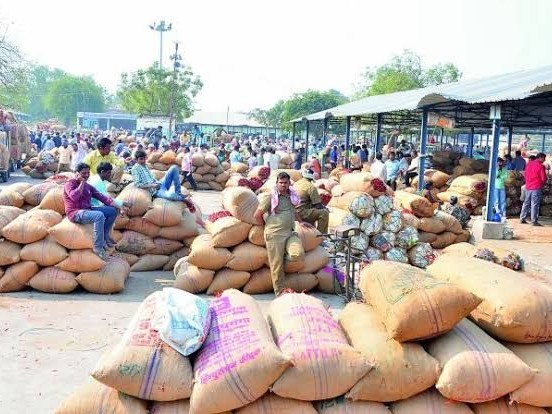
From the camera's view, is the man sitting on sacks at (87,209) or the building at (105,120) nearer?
the man sitting on sacks at (87,209)

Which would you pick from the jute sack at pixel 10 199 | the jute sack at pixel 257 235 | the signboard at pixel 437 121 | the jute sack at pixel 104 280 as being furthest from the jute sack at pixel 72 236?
the signboard at pixel 437 121

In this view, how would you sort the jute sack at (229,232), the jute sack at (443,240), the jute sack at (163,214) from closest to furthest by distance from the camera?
the jute sack at (229,232), the jute sack at (163,214), the jute sack at (443,240)

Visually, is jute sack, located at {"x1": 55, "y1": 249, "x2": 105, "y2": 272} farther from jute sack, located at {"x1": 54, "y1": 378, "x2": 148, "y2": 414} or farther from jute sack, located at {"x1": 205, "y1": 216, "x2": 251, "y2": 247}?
jute sack, located at {"x1": 54, "y1": 378, "x2": 148, "y2": 414}

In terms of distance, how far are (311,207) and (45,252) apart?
345 cm

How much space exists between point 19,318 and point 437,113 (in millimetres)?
13307

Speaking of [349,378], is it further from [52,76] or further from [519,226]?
[52,76]

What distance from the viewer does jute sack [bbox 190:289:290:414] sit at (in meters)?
3.15

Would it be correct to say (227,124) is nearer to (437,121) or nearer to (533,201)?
(437,121)

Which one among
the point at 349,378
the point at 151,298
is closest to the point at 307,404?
the point at 349,378

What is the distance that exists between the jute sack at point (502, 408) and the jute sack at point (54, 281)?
5.07 meters

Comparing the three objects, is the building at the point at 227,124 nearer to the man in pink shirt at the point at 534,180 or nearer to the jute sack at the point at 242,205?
the man in pink shirt at the point at 534,180

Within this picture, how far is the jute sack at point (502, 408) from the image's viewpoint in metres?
3.33

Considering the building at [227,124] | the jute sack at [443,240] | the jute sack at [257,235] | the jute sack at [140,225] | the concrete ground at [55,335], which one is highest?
the building at [227,124]

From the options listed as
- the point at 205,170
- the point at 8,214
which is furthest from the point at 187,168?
the point at 8,214
